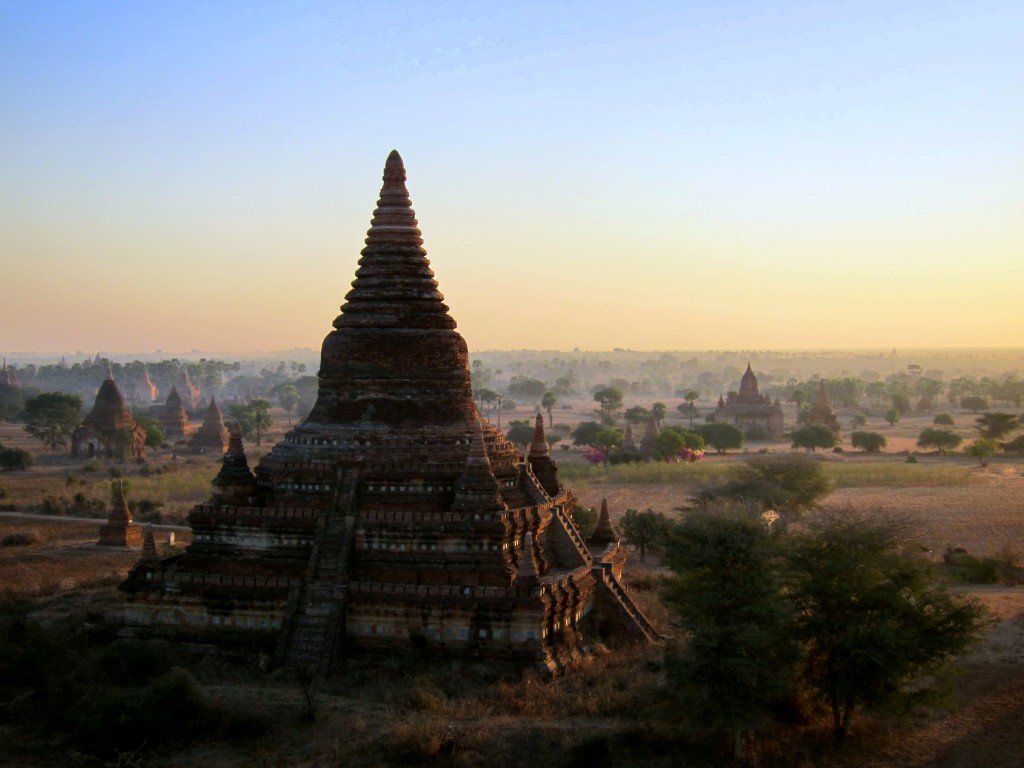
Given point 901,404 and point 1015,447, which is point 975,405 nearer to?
point 901,404

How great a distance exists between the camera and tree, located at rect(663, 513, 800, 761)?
607 inches

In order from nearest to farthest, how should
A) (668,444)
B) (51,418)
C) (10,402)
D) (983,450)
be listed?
(983,450) < (668,444) < (51,418) < (10,402)

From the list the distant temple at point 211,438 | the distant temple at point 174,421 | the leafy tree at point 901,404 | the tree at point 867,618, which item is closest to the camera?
the tree at point 867,618

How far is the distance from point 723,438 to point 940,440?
46.0 ft

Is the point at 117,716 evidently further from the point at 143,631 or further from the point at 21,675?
the point at 143,631

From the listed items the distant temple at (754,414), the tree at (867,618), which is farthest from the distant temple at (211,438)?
the tree at (867,618)

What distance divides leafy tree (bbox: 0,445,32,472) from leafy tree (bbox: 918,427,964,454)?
55267mm

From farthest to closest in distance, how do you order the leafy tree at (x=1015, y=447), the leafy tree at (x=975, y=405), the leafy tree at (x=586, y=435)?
the leafy tree at (x=975, y=405)
the leafy tree at (x=586, y=435)
the leafy tree at (x=1015, y=447)

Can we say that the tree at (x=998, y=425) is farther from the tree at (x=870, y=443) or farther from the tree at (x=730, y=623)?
the tree at (x=730, y=623)

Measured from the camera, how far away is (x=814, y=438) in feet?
238

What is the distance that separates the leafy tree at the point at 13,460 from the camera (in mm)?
59000

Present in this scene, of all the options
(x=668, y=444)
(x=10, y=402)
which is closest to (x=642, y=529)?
(x=668, y=444)

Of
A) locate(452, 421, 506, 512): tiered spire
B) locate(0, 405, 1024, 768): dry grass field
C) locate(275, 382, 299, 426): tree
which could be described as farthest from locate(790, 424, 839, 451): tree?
locate(275, 382, 299, 426): tree

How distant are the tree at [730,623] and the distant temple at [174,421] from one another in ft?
223
